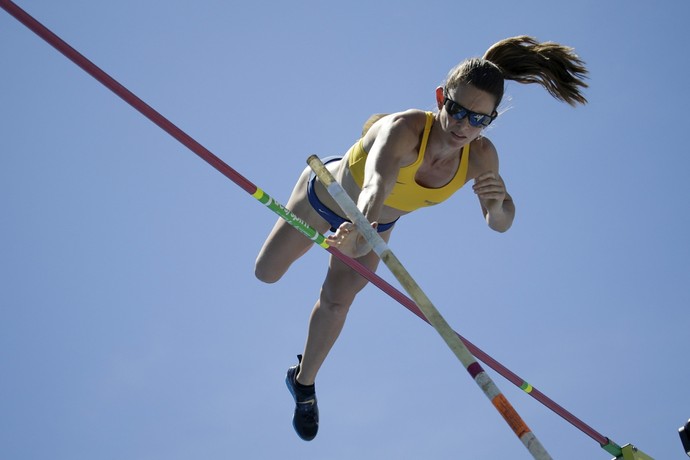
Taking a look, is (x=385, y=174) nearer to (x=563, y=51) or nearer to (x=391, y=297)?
(x=391, y=297)

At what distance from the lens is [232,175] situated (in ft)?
27.1

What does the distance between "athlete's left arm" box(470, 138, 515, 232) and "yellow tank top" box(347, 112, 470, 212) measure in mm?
151

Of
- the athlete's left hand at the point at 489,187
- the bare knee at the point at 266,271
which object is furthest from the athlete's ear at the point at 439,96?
the bare knee at the point at 266,271

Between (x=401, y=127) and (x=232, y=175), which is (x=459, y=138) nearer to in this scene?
(x=401, y=127)

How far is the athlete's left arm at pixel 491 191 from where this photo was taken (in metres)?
8.45

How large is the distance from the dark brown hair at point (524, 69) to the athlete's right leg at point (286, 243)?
6.47ft

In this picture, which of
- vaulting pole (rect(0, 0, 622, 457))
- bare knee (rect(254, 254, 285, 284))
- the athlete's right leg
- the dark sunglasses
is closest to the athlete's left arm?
the dark sunglasses

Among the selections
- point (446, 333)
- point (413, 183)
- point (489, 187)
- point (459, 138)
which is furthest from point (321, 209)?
point (446, 333)

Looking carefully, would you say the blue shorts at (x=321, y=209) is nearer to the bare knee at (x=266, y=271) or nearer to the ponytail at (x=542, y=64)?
the bare knee at (x=266, y=271)

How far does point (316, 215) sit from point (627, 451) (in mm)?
3632

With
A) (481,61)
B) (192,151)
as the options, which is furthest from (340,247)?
(481,61)

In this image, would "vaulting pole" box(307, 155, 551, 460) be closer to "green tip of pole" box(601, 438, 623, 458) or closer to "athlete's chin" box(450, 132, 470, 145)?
"athlete's chin" box(450, 132, 470, 145)

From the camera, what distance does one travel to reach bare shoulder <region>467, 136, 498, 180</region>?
356 inches

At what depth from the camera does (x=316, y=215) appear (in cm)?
964
